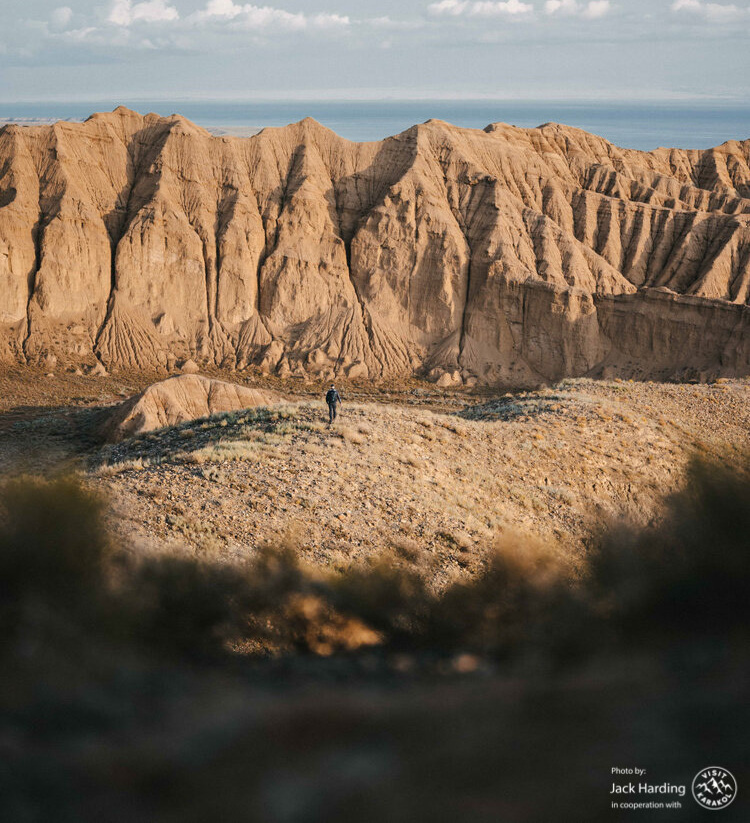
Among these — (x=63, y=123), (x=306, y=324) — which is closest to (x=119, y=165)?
(x=63, y=123)

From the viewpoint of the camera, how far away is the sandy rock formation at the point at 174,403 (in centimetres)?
2659

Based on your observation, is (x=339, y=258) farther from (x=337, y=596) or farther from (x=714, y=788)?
(x=714, y=788)

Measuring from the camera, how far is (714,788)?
7.60m

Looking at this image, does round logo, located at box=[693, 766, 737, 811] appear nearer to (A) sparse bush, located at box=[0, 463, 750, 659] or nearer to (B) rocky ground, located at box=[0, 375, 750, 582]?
(A) sparse bush, located at box=[0, 463, 750, 659]

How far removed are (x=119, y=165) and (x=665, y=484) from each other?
48680 millimetres

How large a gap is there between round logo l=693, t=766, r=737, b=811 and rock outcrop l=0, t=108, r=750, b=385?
40136 mm

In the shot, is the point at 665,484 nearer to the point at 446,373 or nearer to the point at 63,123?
the point at 446,373

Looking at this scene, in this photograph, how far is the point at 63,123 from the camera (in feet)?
172

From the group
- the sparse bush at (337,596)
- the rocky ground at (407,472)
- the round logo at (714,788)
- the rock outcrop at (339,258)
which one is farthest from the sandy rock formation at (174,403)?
the round logo at (714,788)

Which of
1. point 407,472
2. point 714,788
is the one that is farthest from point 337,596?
point 714,788

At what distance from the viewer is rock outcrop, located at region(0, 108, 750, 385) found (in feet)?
157

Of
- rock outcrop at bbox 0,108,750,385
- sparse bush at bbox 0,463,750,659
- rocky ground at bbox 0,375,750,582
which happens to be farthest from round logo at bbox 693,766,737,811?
rock outcrop at bbox 0,108,750,385

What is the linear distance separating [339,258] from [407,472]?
39731 mm

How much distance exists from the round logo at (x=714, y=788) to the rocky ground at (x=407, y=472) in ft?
16.5
